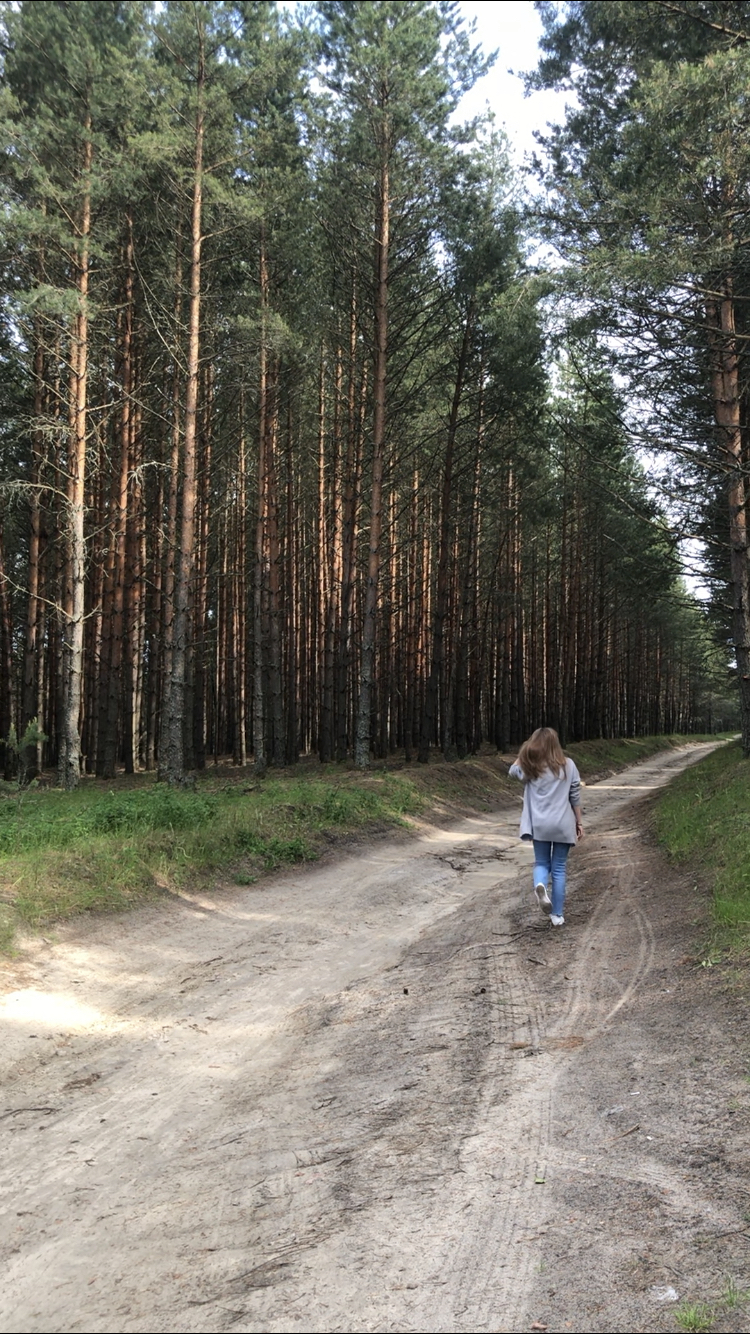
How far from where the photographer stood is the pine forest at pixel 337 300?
1126 centimetres

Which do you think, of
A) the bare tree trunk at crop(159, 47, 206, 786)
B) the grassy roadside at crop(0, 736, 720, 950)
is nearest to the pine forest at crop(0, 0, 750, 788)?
the bare tree trunk at crop(159, 47, 206, 786)

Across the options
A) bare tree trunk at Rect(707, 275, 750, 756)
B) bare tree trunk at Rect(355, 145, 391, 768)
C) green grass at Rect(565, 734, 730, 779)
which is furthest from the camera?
green grass at Rect(565, 734, 730, 779)

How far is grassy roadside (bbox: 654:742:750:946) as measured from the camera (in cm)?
616

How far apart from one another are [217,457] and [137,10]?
10340 millimetres

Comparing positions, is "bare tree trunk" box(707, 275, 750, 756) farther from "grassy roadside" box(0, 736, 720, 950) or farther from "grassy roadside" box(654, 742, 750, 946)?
"grassy roadside" box(0, 736, 720, 950)

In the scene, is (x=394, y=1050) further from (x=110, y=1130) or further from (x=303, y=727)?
(x=303, y=727)

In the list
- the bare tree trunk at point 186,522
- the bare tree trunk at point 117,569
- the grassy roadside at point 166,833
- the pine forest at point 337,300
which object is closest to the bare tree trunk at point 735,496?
the pine forest at point 337,300

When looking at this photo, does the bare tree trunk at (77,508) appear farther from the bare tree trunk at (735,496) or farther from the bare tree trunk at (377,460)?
the bare tree trunk at (735,496)

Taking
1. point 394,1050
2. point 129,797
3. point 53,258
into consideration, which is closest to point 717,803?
point 394,1050

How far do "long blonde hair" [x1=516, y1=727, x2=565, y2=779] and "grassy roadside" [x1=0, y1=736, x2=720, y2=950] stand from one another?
4.21m

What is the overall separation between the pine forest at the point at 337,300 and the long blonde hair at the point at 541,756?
239 inches

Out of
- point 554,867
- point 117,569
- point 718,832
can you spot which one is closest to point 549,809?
point 554,867

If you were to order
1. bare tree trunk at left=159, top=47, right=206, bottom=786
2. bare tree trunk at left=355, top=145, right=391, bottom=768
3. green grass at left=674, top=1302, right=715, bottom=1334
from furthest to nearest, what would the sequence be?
bare tree trunk at left=355, top=145, right=391, bottom=768 → bare tree trunk at left=159, top=47, right=206, bottom=786 → green grass at left=674, top=1302, right=715, bottom=1334

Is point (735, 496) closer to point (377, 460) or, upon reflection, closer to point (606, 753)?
point (377, 460)
